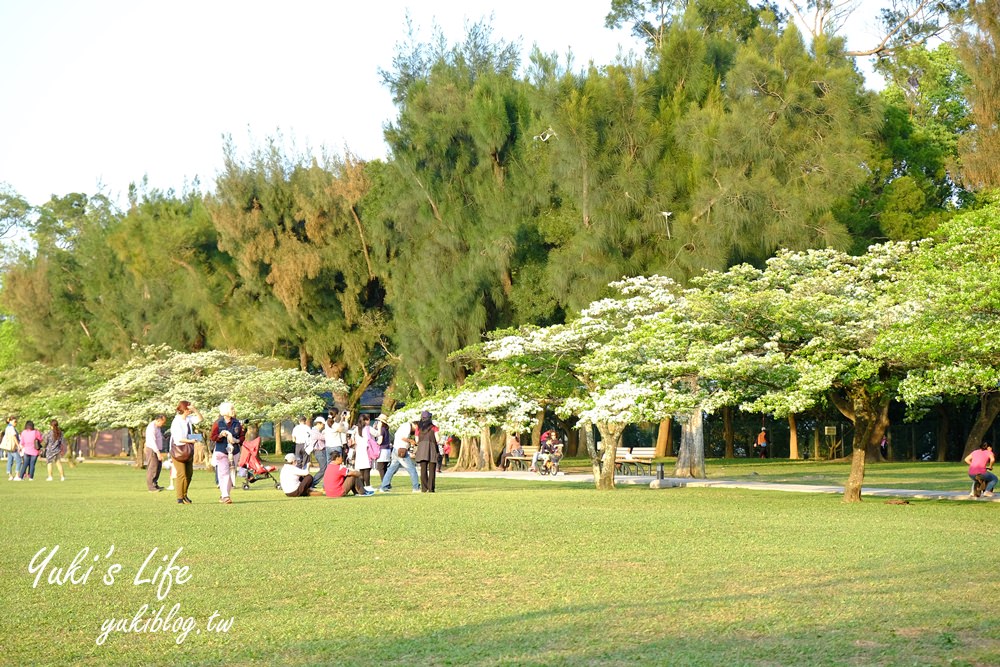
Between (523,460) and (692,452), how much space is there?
6.84 metres

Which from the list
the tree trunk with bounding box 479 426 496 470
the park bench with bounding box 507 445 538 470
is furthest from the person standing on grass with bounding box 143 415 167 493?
the tree trunk with bounding box 479 426 496 470

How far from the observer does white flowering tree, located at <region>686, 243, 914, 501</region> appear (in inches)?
785

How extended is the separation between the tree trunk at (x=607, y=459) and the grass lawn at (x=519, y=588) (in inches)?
277

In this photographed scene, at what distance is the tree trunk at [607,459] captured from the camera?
1014 inches

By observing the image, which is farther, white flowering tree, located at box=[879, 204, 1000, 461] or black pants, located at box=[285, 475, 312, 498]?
black pants, located at box=[285, 475, 312, 498]

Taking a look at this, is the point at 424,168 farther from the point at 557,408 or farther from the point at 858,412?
the point at 858,412

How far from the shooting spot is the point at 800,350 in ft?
67.8

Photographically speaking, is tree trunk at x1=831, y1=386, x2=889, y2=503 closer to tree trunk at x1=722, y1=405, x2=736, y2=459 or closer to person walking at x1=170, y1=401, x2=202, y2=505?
person walking at x1=170, y1=401, x2=202, y2=505

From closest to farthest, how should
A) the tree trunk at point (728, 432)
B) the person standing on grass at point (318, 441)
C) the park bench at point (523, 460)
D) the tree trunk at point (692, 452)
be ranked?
1. the person standing on grass at point (318, 441)
2. the tree trunk at point (692, 452)
3. the park bench at point (523, 460)
4. the tree trunk at point (728, 432)

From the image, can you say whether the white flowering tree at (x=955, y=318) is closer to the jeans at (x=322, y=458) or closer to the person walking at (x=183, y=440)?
the person walking at (x=183, y=440)

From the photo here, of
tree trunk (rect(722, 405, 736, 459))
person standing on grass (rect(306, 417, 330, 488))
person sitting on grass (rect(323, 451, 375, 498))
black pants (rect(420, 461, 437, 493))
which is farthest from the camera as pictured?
tree trunk (rect(722, 405, 736, 459))

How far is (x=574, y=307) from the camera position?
34062 millimetres

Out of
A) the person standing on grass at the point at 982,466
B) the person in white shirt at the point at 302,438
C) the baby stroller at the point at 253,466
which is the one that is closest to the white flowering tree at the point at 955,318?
the person standing on grass at the point at 982,466

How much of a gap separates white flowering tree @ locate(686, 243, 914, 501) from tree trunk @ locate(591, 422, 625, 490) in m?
3.37
